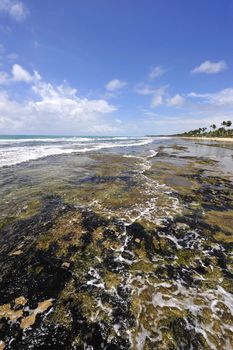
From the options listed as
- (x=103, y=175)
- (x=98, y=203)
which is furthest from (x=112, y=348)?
(x=103, y=175)

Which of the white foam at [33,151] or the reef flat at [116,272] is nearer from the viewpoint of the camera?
the reef flat at [116,272]

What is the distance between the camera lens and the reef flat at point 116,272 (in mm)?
4043

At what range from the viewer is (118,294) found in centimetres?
492

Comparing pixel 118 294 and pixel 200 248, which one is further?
pixel 200 248

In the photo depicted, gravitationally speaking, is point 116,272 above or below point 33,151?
below

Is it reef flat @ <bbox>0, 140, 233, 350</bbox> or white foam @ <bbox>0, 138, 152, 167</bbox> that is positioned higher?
white foam @ <bbox>0, 138, 152, 167</bbox>

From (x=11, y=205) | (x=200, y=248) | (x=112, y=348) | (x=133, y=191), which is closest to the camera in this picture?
(x=112, y=348)

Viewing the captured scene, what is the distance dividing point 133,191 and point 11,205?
6.86m

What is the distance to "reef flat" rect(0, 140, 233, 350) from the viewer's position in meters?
4.04

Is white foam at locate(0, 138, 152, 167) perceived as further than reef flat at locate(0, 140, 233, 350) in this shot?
Yes

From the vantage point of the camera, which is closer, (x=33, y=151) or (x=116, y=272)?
(x=116, y=272)

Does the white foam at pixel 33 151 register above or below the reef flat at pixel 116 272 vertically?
above

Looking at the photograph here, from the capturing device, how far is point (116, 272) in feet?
18.5

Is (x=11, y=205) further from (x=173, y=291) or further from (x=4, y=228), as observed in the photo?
(x=173, y=291)
